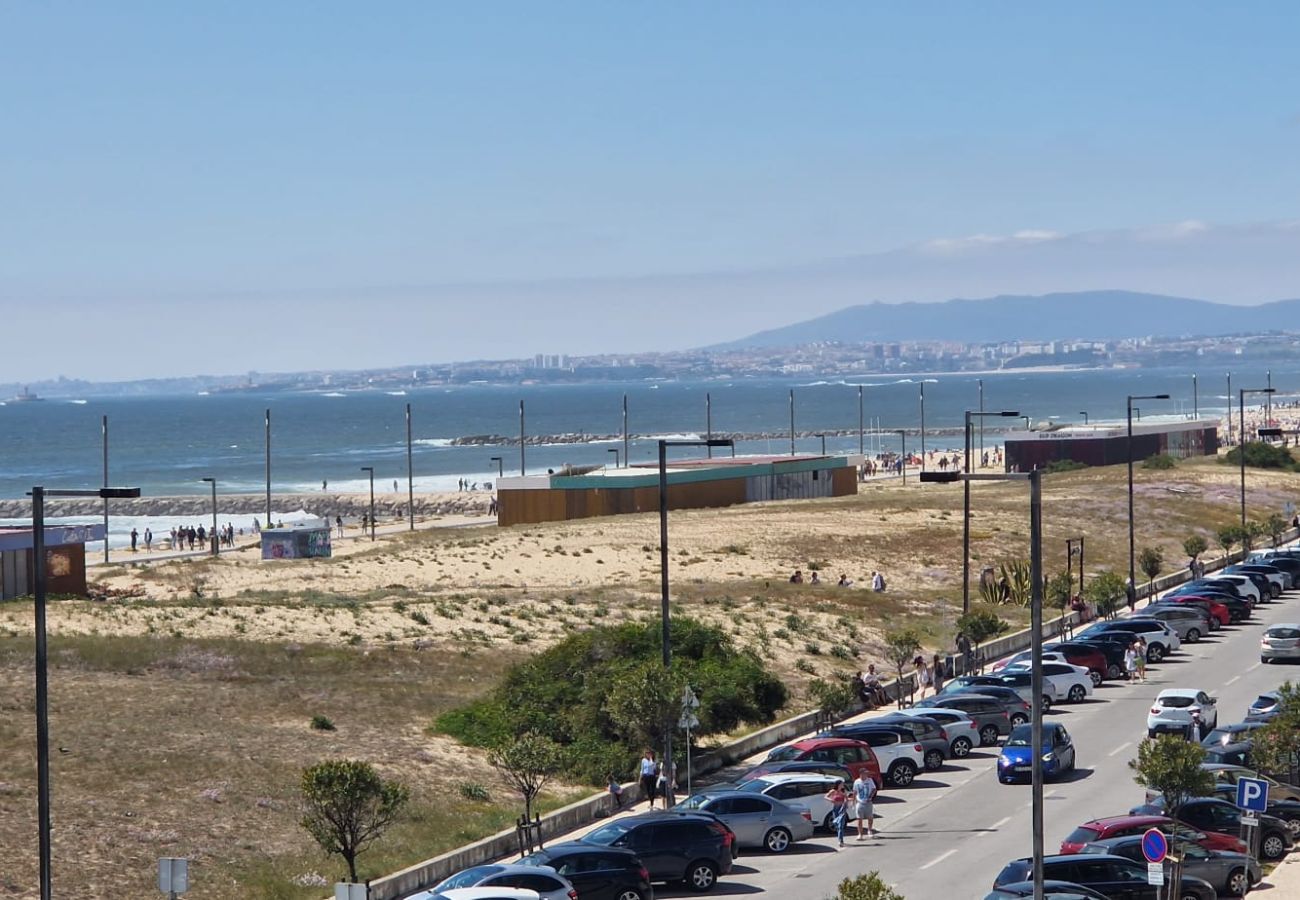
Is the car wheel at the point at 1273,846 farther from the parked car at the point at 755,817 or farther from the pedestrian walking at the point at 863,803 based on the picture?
the parked car at the point at 755,817

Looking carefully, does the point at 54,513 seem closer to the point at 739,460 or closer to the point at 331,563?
the point at 739,460

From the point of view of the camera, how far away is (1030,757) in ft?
125

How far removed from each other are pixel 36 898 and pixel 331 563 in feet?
159

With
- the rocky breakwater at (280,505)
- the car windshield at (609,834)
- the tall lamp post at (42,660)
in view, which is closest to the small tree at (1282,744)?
the car windshield at (609,834)

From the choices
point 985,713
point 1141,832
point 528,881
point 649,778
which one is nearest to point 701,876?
point 528,881

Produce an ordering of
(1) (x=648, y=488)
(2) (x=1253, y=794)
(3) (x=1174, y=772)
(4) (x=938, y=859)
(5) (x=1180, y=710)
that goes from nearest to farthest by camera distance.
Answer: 1. (2) (x=1253, y=794)
2. (3) (x=1174, y=772)
3. (4) (x=938, y=859)
4. (5) (x=1180, y=710)
5. (1) (x=648, y=488)

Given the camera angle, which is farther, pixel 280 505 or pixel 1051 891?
pixel 280 505

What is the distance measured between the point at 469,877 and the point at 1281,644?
3308 centimetres

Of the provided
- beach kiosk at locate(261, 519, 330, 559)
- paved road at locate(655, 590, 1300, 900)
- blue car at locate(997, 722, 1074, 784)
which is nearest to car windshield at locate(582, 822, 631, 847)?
paved road at locate(655, 590, 1300, 900)

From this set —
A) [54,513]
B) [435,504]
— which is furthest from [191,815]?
[54,513]

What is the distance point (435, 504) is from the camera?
157 m

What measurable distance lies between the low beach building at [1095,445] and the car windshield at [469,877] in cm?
9922

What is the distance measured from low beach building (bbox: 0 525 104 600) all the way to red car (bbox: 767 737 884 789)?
1115 inches

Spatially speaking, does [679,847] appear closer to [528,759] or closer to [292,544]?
[528,759]
